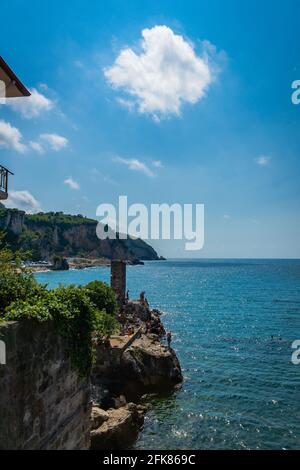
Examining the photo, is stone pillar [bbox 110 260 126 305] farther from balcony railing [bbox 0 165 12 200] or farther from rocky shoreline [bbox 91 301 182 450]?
balcony railing [bbox 0 165 12 200]

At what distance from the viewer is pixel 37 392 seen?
312 inches

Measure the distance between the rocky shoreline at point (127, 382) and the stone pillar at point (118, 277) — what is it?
15746mm

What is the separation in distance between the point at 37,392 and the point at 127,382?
56.8 ft

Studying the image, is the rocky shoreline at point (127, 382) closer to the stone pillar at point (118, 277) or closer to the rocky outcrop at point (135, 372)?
the rocky outcrop at point (135, 372)

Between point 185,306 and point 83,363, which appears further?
point 185,306

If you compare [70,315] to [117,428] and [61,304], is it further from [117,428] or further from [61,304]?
[117,428]

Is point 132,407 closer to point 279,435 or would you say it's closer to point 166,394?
point 166,394

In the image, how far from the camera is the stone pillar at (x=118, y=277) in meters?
45.8

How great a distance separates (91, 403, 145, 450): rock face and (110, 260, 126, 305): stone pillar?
26.7 metres

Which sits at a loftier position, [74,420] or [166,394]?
[74,420]

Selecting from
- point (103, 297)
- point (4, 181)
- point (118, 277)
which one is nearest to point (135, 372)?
point (103, 297)

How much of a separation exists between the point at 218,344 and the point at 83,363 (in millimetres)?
31139

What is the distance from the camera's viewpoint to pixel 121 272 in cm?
4584
